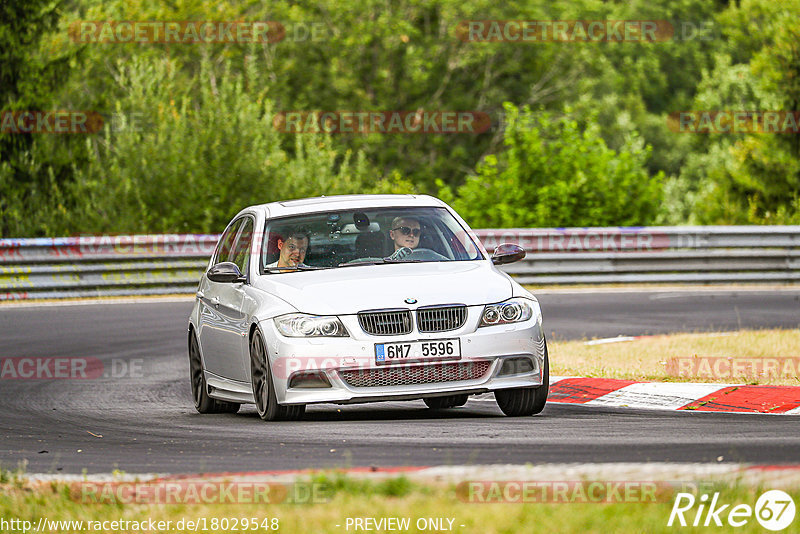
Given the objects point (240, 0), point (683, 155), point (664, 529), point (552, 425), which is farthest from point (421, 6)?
point (664, 529)

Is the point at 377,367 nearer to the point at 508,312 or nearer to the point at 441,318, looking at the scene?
the point at 441,318

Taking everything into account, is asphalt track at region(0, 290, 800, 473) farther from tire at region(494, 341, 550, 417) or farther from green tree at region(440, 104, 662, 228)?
green tree at region(440, 104, 662, 228)

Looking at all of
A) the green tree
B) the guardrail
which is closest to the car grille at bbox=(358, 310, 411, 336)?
the guardrail

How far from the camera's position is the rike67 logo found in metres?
5.14

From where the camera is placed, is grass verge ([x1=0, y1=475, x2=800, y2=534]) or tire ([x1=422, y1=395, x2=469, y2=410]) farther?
tire ([x1=422, y1=395, x2=469, y2=410])

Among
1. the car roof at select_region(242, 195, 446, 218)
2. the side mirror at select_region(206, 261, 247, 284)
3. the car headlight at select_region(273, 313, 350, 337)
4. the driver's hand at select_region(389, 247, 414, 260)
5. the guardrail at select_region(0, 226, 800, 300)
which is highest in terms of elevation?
the car roof at select_region(242, 195, 446, 218)

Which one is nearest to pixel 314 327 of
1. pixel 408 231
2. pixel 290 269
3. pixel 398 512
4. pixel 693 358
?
pixel 290 269

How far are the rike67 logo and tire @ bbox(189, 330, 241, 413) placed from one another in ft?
20.1

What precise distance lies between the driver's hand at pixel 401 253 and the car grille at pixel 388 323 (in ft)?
3.63

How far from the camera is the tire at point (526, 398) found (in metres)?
9.62

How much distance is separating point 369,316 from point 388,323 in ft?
0.44

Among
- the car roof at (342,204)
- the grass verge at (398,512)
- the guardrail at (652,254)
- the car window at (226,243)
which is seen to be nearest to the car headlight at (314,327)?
the car roof at (342,204)

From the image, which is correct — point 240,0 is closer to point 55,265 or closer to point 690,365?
point 55,265

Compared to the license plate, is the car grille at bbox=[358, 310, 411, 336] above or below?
above
